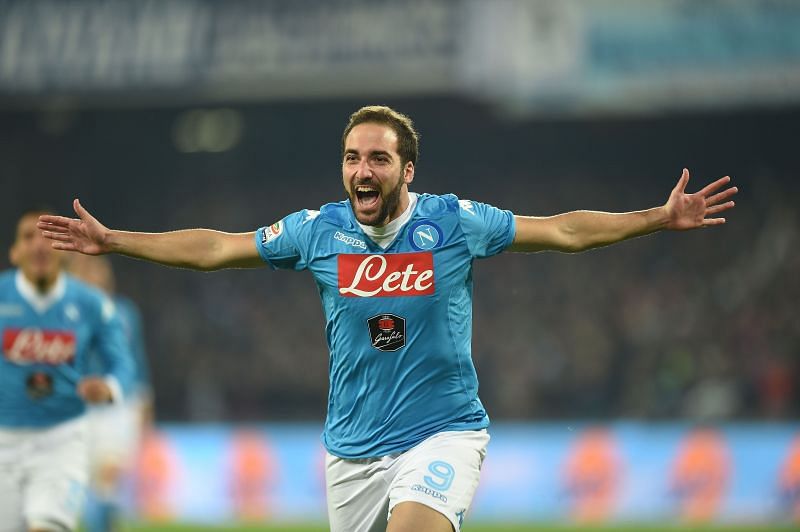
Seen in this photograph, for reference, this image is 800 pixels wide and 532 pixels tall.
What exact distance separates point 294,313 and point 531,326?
4634 millimetres

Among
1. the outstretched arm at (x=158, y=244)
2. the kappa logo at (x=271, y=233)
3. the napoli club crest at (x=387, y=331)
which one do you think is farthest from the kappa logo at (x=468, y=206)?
the outstretched arm at (x=158, y=244)

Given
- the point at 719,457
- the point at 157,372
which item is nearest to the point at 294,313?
the point at 157,372

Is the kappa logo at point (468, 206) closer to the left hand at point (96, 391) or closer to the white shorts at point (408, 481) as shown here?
the white shorts at point (408, 481)

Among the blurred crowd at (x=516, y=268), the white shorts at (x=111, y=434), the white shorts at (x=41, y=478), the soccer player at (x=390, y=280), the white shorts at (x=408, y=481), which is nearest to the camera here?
the white shorts at (x=408, y=481)

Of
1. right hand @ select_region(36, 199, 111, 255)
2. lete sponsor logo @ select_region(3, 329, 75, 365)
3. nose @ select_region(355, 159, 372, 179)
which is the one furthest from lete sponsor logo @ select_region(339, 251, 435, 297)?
lete sponsor logo @ select_region(3, 329, 75, 365)

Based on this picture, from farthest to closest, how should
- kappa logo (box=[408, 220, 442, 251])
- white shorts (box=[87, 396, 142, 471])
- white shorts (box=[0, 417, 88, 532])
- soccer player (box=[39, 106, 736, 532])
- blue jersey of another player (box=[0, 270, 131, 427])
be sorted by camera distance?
1. white shorts (box=[87, 396, 142, 471])
2. blue jersey of another player (box=[0, 270, 131, 427])
3. white shorts (box=[0, 417, 88, 532])
4. kappa logo (box=[408, 220, 442, 251])
5. soccer player (box=[39, 106, 736, 532])

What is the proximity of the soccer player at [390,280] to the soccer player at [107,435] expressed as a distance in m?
4.87

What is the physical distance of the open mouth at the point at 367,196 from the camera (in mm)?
5801

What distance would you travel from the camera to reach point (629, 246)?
77.0 feet

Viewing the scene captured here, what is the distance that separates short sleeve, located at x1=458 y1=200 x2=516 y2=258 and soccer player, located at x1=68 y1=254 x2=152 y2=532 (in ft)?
17.5

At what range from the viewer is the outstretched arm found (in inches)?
236

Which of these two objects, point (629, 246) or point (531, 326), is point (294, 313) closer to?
point (531, 326)

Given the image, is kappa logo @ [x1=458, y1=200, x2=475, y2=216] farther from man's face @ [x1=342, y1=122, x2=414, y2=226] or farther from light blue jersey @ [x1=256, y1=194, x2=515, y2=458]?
man's face @ [x1=342, y1=122, x2=414, y2=226]

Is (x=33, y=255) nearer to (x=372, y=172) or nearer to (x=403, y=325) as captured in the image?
(x=372, y=172)
